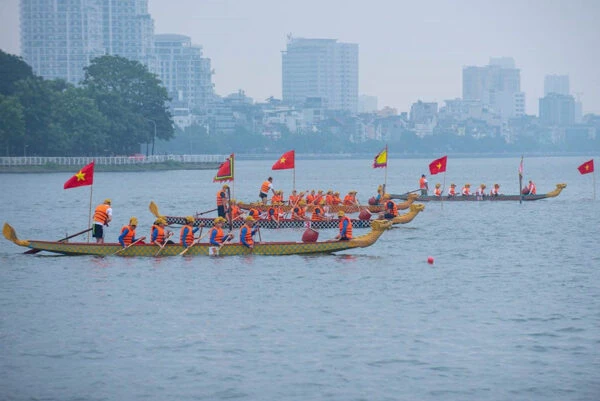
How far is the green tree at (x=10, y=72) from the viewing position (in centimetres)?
15438

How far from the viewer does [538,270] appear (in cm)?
4519

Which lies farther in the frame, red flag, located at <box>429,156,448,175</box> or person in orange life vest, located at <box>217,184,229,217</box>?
red flag, located at <box>429,156,448,175</box>

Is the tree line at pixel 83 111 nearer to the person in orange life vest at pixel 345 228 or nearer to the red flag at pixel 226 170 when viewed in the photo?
the red flag at pixel 226 170

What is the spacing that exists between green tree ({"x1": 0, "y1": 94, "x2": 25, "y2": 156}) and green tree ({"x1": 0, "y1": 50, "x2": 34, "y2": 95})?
992cm

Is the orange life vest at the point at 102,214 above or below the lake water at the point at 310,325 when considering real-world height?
above

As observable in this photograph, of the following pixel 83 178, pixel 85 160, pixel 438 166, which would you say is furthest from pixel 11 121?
pixel 83 178

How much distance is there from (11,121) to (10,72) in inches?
826

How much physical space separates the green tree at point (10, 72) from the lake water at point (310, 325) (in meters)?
105

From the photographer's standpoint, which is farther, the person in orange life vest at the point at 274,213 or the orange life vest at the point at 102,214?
the person in orange life vest at the point at 274,213

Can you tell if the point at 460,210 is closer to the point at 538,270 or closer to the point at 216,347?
the point at 538,270

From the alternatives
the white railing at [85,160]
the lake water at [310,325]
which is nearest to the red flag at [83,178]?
the lake water at [310,325]

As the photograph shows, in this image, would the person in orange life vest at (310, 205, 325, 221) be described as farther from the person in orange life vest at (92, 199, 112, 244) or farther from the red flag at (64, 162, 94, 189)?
the person in orange life vest at (92, 199, 112, 244)

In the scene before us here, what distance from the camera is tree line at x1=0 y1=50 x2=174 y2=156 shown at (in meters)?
148

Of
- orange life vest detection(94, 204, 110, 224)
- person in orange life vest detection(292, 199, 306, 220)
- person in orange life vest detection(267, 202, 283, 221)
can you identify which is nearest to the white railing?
person in orange life vest detection(267, 202, 283, 221)
